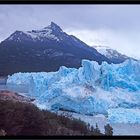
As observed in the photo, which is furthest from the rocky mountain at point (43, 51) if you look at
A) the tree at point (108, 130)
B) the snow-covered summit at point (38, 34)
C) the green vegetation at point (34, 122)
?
the tree at point (108, 130)

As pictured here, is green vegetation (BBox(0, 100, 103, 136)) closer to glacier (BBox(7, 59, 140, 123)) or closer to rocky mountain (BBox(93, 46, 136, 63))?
glacier (BBox(7, 59, 140, 123))

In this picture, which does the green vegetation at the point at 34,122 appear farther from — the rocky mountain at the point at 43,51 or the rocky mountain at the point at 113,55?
the rocky mountain at the point at 113,55

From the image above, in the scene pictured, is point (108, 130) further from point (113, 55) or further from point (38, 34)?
point (38, 34)

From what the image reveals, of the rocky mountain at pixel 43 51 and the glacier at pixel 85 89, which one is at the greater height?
the rocky mountain at pixel 43 51

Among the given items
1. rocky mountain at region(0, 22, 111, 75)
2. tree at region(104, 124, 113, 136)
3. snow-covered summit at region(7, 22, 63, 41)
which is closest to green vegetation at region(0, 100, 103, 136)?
tree at region(104, 124, 113, 136)

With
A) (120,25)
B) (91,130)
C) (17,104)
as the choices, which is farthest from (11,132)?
(120,25)

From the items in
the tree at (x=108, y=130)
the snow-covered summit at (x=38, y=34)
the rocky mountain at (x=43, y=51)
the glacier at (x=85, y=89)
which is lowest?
the tree at (x=108, y=130)

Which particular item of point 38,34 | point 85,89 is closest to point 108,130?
point 85,89
